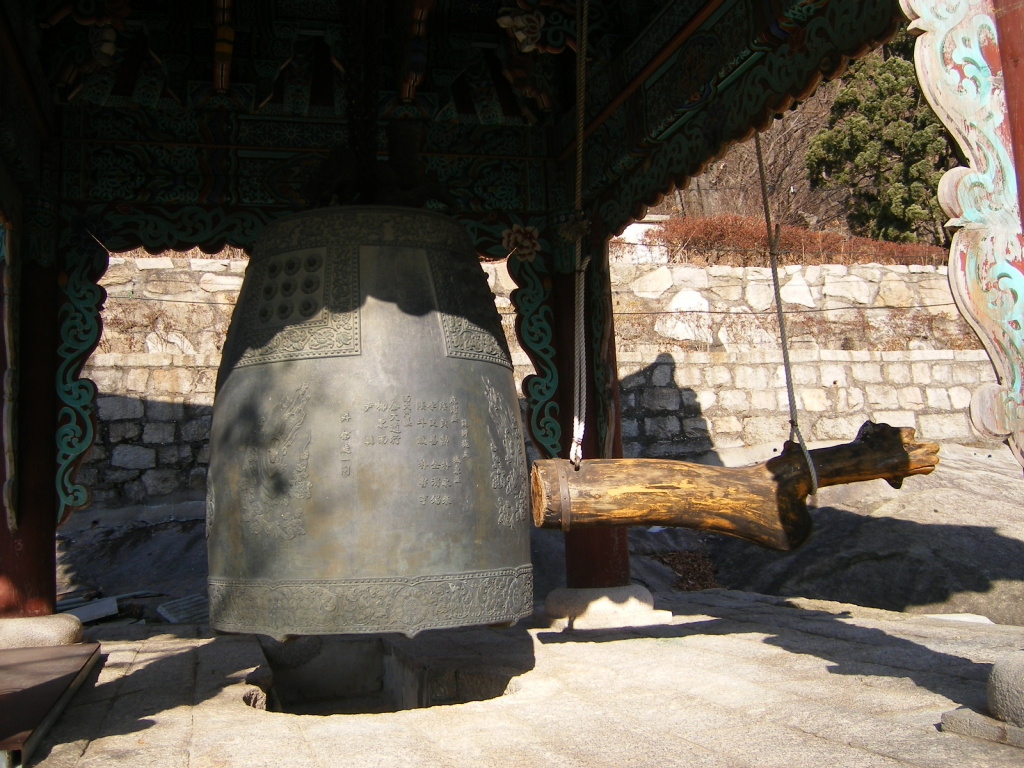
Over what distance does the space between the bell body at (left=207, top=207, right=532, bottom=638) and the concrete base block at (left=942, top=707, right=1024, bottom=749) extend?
1343 mm

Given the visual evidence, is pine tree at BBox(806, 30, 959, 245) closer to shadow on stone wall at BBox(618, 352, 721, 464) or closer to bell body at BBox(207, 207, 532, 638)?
shadow on stone wall at BBox(618, 352, 721, 464)

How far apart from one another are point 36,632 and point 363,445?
8.99 feet

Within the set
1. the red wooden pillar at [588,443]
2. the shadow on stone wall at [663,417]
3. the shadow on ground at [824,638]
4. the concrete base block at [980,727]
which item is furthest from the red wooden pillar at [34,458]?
the shadow on stone wall at [663,417]

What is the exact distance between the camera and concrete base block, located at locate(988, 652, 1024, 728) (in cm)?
244

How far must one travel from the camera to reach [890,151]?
16984 mm

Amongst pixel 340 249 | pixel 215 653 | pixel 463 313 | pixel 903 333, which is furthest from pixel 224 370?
pixel 903 333

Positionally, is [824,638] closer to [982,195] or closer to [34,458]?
[982,195]

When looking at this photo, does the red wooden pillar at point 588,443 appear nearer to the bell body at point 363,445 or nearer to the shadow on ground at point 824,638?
the shadow on ground at point 824,638

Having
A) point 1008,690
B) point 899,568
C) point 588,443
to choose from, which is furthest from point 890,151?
point 1008,690

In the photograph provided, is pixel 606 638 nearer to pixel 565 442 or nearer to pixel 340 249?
pixel 565 442

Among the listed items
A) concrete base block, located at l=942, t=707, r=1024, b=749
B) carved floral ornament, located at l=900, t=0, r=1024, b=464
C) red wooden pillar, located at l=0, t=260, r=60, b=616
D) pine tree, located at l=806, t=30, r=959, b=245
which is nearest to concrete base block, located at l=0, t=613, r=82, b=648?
red wooden pillar, located at l=0, t=260, r=60, b=616

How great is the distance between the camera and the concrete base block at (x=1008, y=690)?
244cm

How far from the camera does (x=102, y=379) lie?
351 inches

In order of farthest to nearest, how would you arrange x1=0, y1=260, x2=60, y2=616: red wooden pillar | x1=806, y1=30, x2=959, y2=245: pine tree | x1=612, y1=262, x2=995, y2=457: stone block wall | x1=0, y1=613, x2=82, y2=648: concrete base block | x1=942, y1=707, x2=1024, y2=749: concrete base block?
1. x1=806, y1=30, x2=959, y2=245: pine tree
2. x1=612, y1=262, x2=995, y2=457: stone block wall
3. x1=0, y1=260, x2=60, y2=616: red wooden pillar
4. x1=0, y1=613, x2=82, y2=648: concrete base block
5. x1=942, y1=707, x2=1024, y2=749: concrete base block
